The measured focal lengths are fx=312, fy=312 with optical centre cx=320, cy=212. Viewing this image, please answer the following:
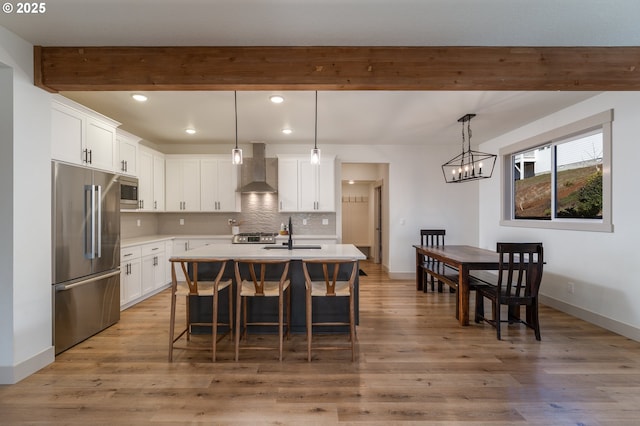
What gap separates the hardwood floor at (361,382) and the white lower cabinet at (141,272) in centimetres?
86

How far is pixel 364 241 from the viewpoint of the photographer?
381 inches

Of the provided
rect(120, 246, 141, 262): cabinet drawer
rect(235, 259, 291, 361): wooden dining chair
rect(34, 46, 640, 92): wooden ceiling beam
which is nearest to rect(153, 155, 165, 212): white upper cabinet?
rect(120, 246, 141, 262): cabinet drawer

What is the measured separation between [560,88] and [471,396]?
2.67m

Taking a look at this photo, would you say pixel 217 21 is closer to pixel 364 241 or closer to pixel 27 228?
pixel 27 228

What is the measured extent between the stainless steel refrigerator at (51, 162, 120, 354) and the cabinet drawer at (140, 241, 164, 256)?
1.01m

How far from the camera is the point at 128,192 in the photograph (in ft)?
15.0

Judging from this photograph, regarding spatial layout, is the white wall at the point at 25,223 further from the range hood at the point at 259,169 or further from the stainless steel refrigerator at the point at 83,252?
the range hood at the point at 259,169

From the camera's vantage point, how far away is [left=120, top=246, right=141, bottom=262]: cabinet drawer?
4141 mm

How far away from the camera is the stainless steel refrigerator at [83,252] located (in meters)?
2.89

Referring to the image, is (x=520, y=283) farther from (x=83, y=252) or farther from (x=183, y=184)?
(x=183, y=184)

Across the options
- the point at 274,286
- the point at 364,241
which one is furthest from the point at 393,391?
the point at 364,241

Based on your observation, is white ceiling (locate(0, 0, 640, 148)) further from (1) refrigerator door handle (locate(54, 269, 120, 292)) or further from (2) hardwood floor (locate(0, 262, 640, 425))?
(2) hardwood floor (locate(0, 262, 640, 425))

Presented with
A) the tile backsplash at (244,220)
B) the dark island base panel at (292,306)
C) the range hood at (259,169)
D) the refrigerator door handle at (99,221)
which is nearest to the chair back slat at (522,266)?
the dark island base panel at (292,306)

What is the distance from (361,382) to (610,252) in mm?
3303
